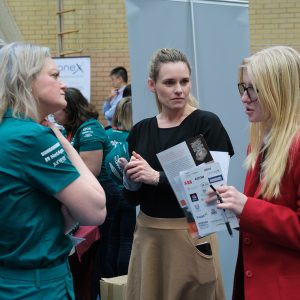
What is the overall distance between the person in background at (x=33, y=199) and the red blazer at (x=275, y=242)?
1.96ft

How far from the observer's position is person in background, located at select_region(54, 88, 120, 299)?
15.0 ft

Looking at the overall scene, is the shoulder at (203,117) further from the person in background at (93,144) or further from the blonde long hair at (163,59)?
the person in background at (93,144)

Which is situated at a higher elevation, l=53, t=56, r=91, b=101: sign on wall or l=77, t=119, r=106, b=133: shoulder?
l=53, t=56, r=91, b=101: sign on wall

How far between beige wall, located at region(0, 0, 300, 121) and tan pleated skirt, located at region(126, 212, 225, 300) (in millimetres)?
7943

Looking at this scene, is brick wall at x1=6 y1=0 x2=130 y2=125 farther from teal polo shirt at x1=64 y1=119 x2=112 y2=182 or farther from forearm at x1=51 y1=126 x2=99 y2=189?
forearm at x1=51 y1=126 x2=99 y2=189

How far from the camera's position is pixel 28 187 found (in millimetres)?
2059

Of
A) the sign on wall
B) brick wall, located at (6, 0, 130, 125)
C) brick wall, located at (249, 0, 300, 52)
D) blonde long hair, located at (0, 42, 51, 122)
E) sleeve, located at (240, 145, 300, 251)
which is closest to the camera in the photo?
sleeve, located at (240, 145, 300, 251)

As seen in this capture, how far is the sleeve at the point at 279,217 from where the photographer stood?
2.03m

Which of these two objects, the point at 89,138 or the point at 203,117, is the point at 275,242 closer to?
the point at 203,117

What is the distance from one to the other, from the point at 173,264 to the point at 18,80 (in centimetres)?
136

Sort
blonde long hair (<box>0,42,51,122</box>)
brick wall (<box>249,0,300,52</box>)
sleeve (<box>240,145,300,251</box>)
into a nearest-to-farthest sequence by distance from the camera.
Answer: sleeve (<box>240,145,300,251</box>) < blonde long hair (<box>0,42,51,122</box>) < brick wall (<box>249,0,300,52</box>)

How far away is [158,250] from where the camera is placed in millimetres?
3068

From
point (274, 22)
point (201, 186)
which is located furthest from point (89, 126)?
point (274, 22)

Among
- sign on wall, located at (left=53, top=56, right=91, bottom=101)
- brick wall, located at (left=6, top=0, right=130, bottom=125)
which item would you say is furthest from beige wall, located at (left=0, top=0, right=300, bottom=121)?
sign on wall, located at (left=53, top=56, right=91, bottom=101)
